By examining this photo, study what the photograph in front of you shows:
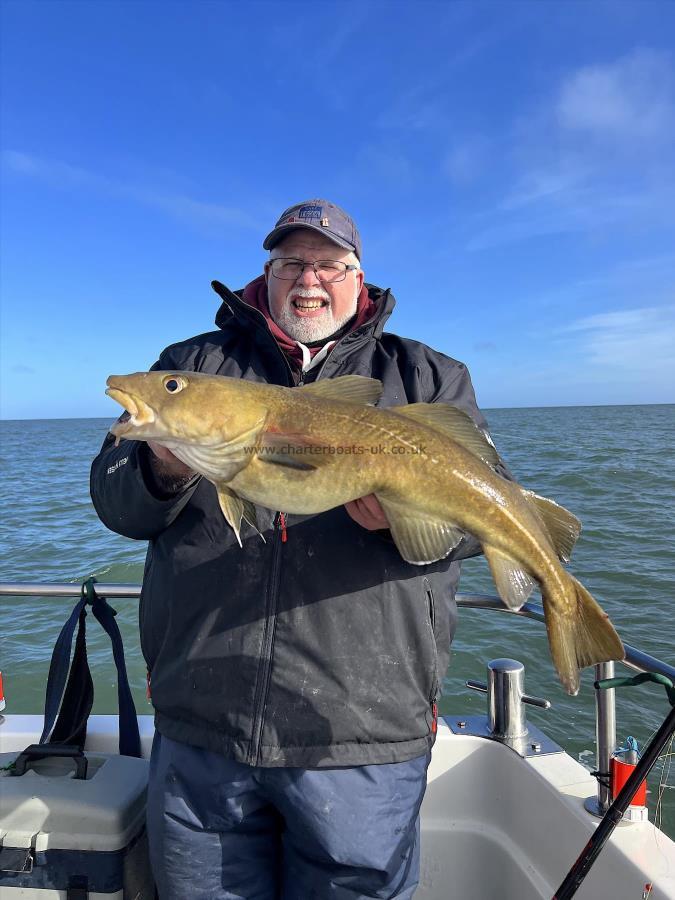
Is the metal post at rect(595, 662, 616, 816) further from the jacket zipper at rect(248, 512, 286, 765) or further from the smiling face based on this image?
the smiling face

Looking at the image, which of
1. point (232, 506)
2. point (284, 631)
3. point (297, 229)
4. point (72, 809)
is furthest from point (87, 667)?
point (297, 229)

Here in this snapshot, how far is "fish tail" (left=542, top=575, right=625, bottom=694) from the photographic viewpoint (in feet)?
7.68

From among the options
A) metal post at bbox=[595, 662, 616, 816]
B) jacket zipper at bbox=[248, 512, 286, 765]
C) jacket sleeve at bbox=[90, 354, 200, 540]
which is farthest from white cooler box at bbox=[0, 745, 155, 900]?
metal post at bbox=[595, 662, 616, 816]

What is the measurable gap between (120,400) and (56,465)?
38.6 meters

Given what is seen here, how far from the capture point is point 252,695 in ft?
8.31

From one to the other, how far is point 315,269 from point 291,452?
1.35 meters

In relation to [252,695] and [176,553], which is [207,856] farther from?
[176,553]

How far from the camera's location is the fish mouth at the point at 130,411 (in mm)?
2398

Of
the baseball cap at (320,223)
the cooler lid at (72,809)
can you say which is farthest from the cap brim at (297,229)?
the cooler lid at (72,809)

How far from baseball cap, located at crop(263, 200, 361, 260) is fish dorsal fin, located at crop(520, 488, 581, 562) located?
5.74 ft

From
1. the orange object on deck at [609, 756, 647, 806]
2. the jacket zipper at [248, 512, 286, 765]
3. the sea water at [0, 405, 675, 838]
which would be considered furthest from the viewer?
the sea water at [0, 405, 675, 838]

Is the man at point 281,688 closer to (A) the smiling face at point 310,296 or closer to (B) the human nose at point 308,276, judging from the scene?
(A) the smiling face at point 310,296

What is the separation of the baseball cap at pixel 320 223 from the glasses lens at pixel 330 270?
0.10 meters

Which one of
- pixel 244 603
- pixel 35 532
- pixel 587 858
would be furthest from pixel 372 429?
pixel 35 532
